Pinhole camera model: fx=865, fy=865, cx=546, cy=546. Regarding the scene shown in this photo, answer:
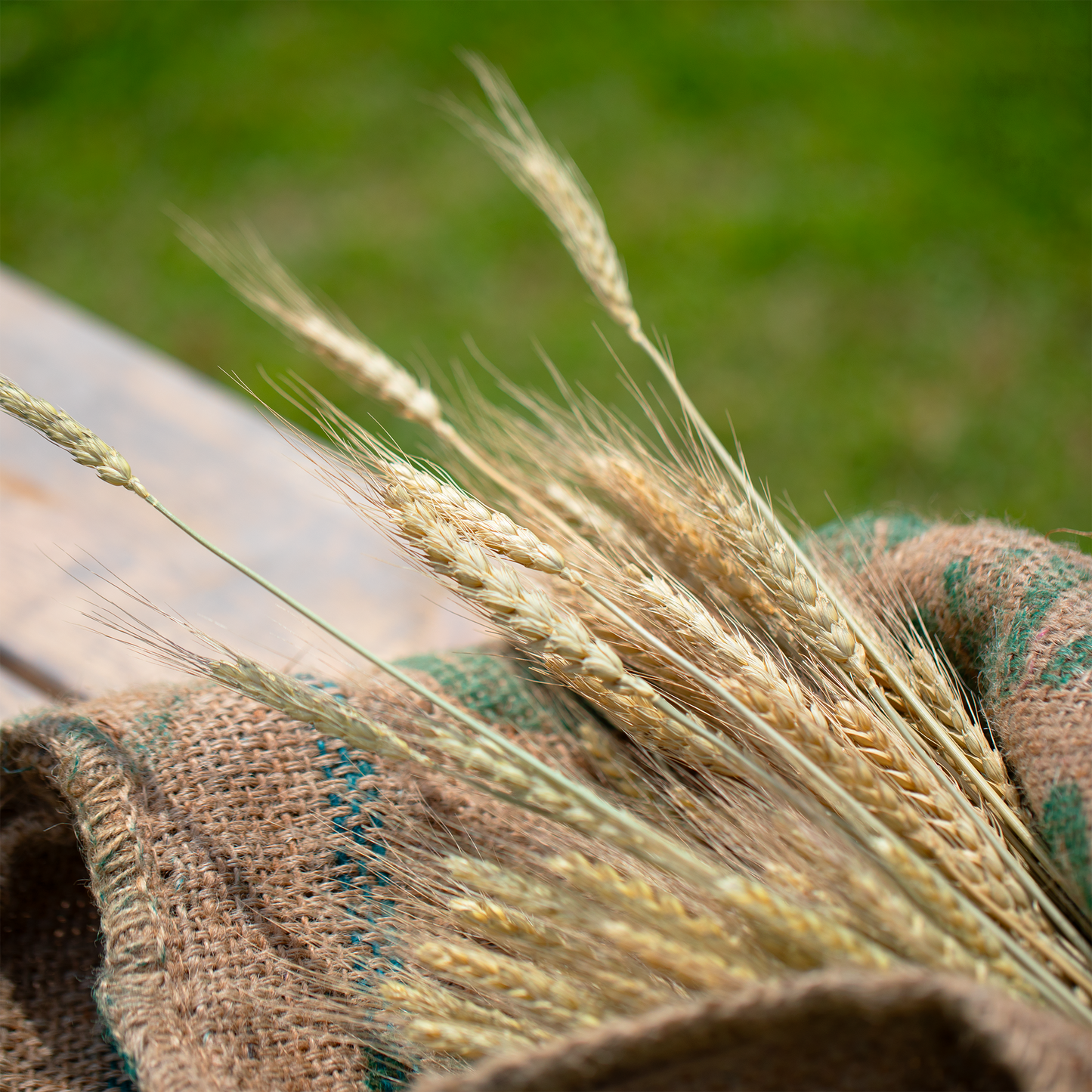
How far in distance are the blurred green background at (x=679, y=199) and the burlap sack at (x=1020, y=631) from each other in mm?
1131

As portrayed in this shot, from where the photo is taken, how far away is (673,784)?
551 mm

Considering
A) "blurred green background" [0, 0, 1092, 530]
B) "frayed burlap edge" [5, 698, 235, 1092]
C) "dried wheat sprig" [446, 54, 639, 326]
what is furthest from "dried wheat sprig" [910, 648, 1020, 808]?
"blurred green background" [0, 0, 1092, 530]

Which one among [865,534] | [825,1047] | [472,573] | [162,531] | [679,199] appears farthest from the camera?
[679,199]

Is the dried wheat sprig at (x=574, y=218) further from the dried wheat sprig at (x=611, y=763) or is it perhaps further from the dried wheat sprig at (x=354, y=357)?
the dried wheat sprig at (x=611, y=763)

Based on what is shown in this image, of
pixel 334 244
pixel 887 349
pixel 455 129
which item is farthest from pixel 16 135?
pixel 887 349

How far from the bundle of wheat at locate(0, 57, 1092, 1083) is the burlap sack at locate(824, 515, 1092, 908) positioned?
2 cm

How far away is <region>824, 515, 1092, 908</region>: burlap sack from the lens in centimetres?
49

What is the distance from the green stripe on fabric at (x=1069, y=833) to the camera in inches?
18.1

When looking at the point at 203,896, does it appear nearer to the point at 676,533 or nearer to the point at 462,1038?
the point at 462,1038

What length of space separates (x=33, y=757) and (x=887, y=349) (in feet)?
6.19

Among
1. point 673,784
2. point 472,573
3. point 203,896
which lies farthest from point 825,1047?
point 203,896

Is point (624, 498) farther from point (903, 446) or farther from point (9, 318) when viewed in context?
point (903, 446)

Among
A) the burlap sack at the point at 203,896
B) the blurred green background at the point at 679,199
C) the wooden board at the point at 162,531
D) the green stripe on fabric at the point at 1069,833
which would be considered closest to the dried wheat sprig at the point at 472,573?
the burlap sack at the point at 203,896

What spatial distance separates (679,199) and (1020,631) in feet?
6.21
